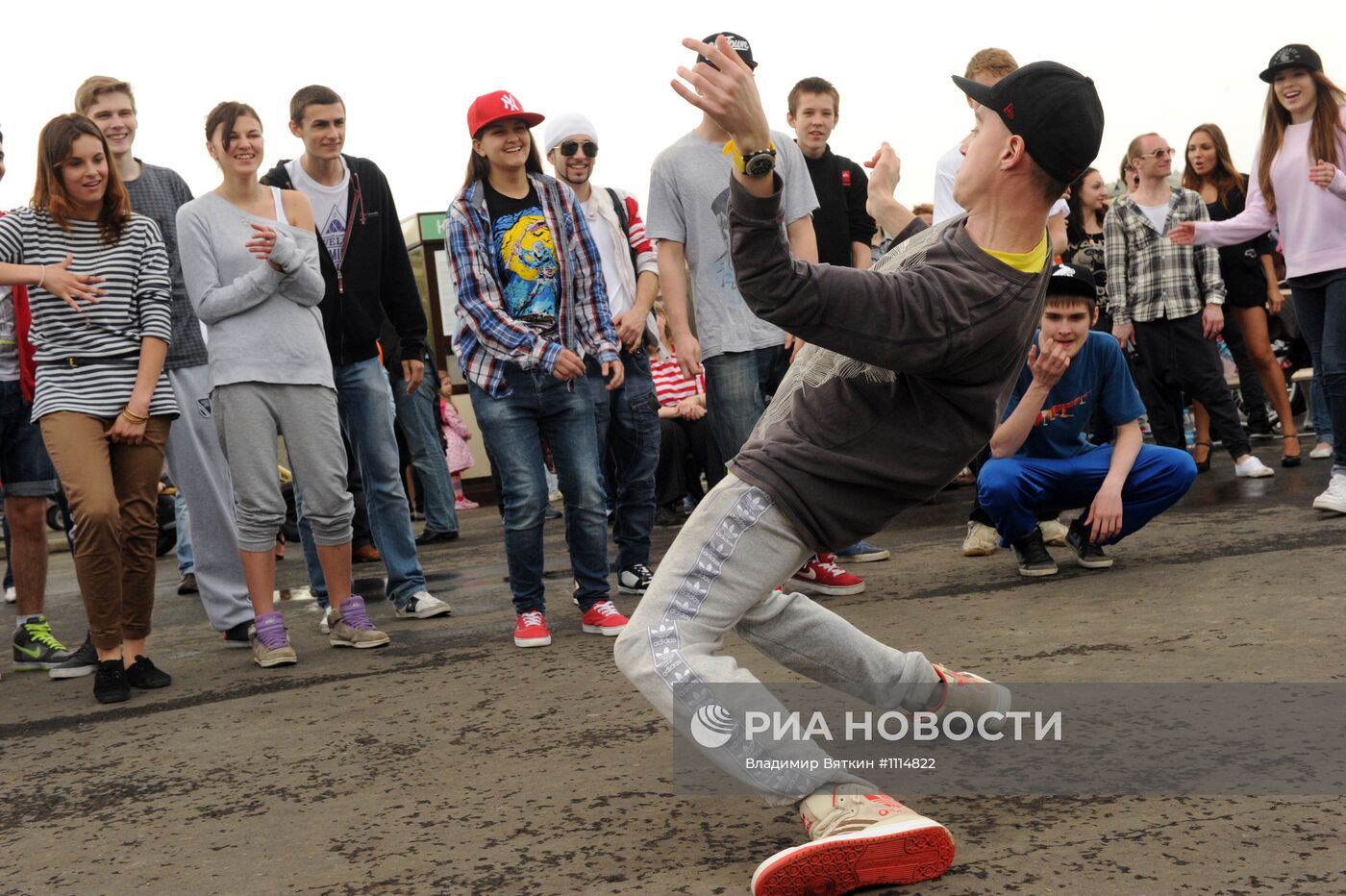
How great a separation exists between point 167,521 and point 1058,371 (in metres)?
8.85

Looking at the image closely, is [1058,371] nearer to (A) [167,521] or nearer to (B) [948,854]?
(B) [948,854]

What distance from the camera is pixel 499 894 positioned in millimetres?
2592

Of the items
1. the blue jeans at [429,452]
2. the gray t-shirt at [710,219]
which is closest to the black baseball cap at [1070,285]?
the gray t-shirt at [710,219]

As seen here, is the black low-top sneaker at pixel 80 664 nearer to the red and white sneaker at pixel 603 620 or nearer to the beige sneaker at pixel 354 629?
the beige sneaker at pixel 354 629

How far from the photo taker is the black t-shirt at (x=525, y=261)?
5.27 metres

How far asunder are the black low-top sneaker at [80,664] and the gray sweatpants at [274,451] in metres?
0.91

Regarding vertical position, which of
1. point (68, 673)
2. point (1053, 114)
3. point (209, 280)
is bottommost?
point (68, 673)

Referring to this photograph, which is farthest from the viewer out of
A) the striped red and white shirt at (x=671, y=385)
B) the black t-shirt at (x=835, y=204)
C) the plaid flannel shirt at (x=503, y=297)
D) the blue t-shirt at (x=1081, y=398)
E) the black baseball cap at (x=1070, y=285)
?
the striped red and white shirt at (x=671, y=385)

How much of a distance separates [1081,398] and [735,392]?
4.81 feet

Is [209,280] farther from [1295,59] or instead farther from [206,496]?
[1295,59]

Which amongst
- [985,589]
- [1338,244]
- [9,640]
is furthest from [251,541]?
[1338,244]

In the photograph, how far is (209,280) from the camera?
5266mm

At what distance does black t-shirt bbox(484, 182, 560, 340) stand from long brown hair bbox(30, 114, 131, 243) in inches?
55.4

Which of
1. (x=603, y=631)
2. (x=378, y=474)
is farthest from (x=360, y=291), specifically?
(x=603, y=631)
